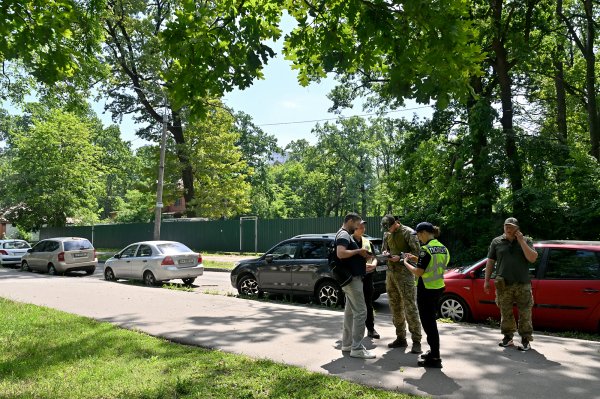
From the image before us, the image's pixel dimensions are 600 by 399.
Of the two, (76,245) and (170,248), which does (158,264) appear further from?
(76,245)

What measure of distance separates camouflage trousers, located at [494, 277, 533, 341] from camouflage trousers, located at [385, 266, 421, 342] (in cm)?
118

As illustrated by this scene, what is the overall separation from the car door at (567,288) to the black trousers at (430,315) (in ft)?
11.0

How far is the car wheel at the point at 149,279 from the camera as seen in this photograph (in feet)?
48.7

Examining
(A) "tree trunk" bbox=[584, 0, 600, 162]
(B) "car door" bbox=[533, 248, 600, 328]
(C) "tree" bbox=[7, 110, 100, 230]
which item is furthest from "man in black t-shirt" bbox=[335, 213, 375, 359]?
(C) "tree" bbox=[7, 110, 100, 230]

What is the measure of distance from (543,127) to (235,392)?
24459 mm

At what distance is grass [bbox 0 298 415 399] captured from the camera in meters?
4.80

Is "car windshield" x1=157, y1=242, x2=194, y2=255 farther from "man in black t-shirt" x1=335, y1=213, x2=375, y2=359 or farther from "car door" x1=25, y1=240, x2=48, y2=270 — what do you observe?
"man in black t-shirt" x1=335, y1=213, x2=375, y2=359

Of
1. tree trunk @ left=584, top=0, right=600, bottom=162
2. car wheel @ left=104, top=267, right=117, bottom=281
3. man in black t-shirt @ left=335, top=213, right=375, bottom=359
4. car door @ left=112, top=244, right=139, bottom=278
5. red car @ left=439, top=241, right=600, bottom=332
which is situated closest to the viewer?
man in black t-shirt @ left=335, top=213, right=375, bottom=359

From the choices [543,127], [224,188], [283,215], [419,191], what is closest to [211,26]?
[419,191]

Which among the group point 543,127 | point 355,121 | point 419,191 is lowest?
point 419,191

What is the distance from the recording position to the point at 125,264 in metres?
15.8

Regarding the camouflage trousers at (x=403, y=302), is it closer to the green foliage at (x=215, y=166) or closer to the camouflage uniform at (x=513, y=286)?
the camouflage uniform at (x=513, y=286)

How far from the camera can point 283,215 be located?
201 feet

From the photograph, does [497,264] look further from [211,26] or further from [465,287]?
[211,26]
